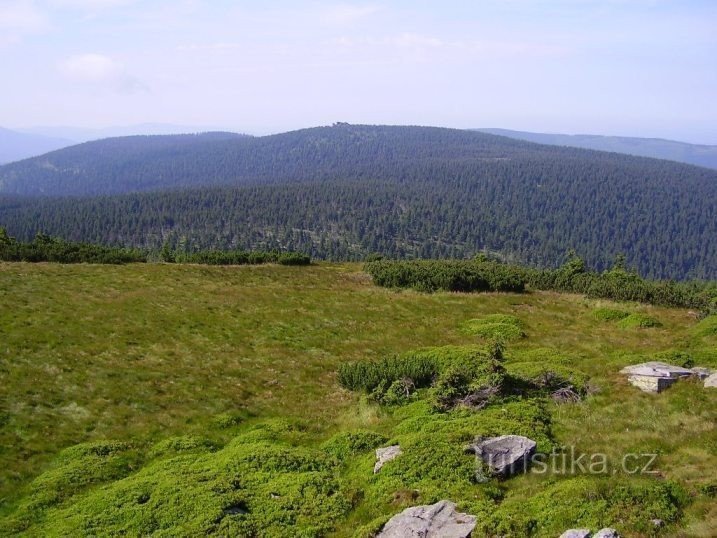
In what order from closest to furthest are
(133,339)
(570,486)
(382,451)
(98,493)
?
(570,486), (98,493), (382,451), (133,339)

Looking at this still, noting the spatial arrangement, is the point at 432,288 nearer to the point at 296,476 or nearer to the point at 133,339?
the point at 133,339

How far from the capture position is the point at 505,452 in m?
13.6

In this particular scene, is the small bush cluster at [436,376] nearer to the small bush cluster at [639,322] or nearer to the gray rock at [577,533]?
the gray rock at [577,533]

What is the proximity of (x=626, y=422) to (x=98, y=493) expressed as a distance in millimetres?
15532

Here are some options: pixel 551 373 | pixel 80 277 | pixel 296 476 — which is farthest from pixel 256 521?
pixel 80 277

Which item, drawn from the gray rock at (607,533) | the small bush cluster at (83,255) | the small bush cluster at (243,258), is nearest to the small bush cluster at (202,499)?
the gray rock at (607,533)

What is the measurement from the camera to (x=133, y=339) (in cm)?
2694

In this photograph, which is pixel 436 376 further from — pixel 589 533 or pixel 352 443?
pixel 589 533

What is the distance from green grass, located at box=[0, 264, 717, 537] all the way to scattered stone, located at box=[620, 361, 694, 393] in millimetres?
472

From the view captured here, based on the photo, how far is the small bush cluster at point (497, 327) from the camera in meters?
29.8

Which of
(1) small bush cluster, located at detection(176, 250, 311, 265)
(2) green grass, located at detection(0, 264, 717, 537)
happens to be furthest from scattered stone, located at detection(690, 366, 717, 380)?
(1) small bush cluster, located at detection(176, 250, 311, 265)

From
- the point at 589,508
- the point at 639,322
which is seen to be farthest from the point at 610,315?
the point at 589,508

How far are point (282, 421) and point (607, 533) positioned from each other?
1223cm

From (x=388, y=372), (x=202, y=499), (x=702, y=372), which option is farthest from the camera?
(x=388, y=372)
